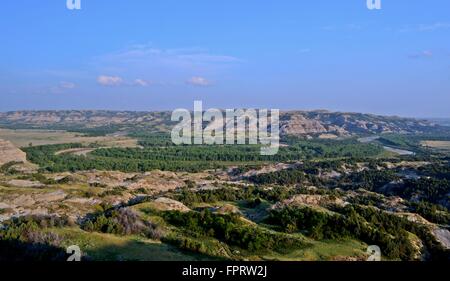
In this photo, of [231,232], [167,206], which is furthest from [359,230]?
[167,206]

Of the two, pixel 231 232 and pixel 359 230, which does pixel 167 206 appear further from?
pixel 359 230

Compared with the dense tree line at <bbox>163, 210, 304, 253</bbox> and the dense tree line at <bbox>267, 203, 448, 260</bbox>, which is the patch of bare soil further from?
the dense tree line at <bbox>267, 203, 448, 260</bbox>

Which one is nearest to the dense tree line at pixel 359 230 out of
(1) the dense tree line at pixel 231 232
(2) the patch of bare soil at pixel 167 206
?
(1) the dense tree line at pixel 231 232

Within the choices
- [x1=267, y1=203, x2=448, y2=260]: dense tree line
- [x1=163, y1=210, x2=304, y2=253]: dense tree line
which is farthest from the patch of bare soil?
[x1=267, y1=203, x2=448, y2=260]: dense tree line

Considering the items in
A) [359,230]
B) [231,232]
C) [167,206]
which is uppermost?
[231,232]

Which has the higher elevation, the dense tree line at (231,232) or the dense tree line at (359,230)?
the dense tree line at (231,232)

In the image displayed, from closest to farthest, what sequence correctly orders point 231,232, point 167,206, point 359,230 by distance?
point 231,232 < point 359,230 < point 167,206

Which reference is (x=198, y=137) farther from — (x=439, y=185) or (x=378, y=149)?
(x=439, y=185)

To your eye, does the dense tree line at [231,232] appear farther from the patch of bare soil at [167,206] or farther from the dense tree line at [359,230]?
the patch of bare soil at [167,206]

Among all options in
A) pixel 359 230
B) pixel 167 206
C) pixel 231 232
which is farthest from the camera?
pixel 167 206

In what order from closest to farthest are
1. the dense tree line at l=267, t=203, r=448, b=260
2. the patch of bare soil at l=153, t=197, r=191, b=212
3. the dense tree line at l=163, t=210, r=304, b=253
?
1. the dense tree line at l=163, t=210, r=304, b=253
2. the dense tree line at l=267, t=203, r=448, b=260
3. the patch of bare soil at l=153, t=197, r=191, b=212
